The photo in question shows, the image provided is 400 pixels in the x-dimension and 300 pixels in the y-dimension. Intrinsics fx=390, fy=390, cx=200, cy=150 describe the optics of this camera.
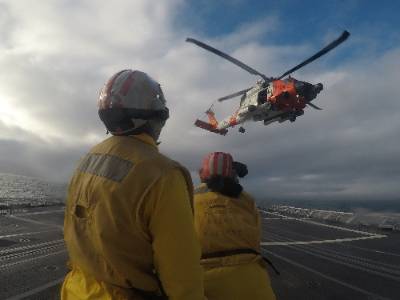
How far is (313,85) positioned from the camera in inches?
1000

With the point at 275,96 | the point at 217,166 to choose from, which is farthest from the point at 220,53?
the point at 217,166

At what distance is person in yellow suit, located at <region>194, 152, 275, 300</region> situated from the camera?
3.51 meters

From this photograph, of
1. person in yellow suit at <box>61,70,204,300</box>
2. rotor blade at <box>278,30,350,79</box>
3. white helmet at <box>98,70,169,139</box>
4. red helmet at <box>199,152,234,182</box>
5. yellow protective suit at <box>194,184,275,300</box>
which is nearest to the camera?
person in yellow suit at <box>61,70,204,300</box>

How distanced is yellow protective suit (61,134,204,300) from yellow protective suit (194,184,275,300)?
1.38 metres

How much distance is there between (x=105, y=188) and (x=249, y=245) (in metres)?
1.89

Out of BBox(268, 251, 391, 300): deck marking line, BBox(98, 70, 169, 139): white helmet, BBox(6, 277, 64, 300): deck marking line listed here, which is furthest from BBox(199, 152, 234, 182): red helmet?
BBox(268, 251, 391, 300): deck marking line

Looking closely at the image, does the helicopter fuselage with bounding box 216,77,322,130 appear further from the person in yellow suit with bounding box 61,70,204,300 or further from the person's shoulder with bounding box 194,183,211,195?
the person in yellow suit with bounding box 61,70,204,300

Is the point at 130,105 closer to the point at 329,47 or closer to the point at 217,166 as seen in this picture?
the point at 217,166

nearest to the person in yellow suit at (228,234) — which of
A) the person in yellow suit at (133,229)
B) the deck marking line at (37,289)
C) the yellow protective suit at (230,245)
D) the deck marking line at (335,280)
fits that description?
the yellow protective suit at (230,245)

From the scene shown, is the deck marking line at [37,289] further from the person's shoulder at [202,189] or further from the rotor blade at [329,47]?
the rotor blade at [329,47]

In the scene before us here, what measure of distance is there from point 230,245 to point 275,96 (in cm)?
2314

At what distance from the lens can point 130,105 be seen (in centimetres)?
258

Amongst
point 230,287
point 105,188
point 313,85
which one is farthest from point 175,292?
point 313,85

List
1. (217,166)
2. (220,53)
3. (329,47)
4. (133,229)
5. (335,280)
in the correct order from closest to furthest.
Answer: (133,229) < (217,166) < (335,280) < (329,47) < (220,53)
